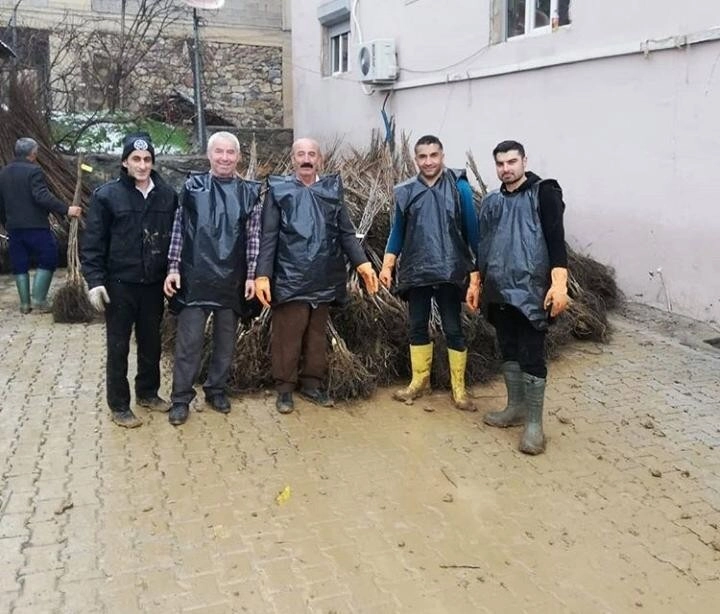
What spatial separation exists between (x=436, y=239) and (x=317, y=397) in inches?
49.7

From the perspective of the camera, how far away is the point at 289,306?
4414 millimetres

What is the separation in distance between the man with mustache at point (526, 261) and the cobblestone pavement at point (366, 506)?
0.43 m

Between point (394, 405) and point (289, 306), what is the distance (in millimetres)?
927

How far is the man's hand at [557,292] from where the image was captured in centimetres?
367

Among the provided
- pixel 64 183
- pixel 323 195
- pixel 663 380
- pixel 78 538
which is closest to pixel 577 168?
pixel 663 380

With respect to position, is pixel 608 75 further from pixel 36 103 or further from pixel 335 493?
pixel 36 103

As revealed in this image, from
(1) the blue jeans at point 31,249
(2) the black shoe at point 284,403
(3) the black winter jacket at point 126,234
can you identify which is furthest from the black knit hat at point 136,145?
(1) the blue jeans at point 31,249

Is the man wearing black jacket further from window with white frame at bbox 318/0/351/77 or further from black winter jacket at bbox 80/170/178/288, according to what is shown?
window with white frame at bbox 318/0/351/77

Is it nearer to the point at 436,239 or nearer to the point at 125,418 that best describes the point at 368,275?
the point at 436,239

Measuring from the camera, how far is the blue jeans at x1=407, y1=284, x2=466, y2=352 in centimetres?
443

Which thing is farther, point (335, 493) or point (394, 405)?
point (394, 405)

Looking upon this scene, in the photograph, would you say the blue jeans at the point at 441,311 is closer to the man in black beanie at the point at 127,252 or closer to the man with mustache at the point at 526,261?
the man with mustache at the point at 526,261

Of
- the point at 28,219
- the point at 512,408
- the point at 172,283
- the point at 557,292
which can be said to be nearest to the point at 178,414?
the point at 172,283

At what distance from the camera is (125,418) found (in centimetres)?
424
